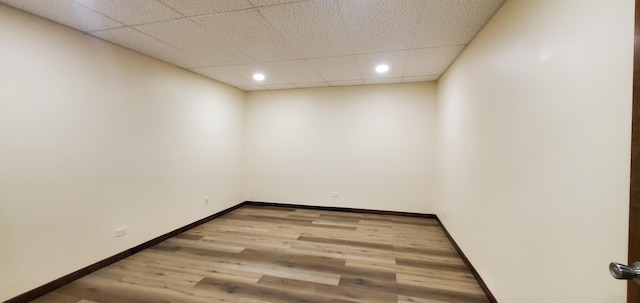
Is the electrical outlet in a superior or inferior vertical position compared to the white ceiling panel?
inferior

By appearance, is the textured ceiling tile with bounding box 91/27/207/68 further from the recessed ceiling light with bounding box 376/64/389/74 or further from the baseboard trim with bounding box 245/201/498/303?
the baseboard trim with bounding box 245/201/498/303

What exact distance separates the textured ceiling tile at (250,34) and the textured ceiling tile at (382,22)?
72cm

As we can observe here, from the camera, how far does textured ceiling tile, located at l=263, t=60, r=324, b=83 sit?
10.9 feet

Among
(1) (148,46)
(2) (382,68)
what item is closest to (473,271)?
(2) (382,68)

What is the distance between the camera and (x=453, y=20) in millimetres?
2104

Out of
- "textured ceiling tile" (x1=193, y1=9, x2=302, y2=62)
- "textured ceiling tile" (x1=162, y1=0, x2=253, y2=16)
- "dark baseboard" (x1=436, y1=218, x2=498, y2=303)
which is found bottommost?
"dark baseboard" (x1=436, y1=218, x2=498, y2=303)

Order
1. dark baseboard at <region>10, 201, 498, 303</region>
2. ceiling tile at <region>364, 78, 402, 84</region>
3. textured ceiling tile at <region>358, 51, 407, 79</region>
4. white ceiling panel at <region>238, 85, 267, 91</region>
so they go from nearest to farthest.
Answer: dark baseboard at <region>10, 201, 498, 303</region>
textured ceiling tile at <region>358, 51, 407, 79</region>
ceiling tile at <region>364, 78, 402, 84</region>
white ceiling panel at <region>238, 85, 267, 91</region>

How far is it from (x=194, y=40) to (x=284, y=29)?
0.98 m

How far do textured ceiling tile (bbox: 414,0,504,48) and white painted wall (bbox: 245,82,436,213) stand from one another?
1.86 meters

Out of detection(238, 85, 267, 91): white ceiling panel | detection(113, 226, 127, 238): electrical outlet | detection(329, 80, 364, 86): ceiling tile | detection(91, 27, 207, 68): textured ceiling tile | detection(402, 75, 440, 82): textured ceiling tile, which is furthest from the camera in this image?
detection(238, 85, 267, 91): white ceiling panel

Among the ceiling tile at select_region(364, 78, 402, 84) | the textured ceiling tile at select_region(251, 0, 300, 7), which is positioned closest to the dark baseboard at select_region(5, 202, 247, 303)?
the textured ceiling tile at select_region(251, 0, 300, 7)

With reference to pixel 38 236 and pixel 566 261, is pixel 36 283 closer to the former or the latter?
A: pixel 38 236

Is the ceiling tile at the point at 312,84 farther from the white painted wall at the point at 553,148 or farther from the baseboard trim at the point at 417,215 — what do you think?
the white painted wall at the point at 553,148

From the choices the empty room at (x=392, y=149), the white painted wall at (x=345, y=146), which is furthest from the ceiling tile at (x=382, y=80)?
the white painted wall at (x=345, y=146)
